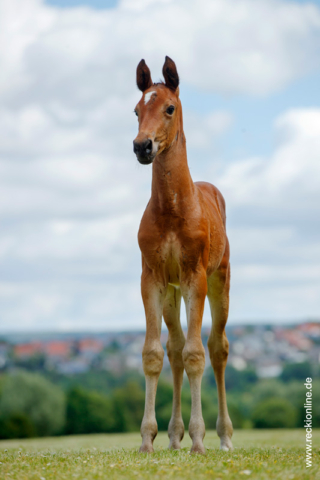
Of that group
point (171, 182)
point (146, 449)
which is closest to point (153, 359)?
point (146, 449)

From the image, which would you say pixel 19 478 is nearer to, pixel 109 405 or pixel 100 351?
pixel 109 405

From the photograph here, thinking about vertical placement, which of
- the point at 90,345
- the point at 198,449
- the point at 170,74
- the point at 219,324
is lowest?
the point at 198,449

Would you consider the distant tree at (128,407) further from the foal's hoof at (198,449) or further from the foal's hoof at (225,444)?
the foal's hoof at (198,449)

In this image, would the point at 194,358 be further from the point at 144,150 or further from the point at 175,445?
the point at 144,150

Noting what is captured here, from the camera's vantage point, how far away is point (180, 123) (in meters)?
9.58

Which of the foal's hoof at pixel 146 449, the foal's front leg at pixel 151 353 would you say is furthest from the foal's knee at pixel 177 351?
the foal's hoof at pixel 146 449

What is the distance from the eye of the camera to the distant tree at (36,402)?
48469mm

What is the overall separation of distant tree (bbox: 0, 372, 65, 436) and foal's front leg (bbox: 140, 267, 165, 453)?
41110mm

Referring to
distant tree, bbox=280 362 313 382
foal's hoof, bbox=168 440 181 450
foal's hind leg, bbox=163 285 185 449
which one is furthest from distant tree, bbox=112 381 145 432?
foal's hoof, bbox=168 440 181 450

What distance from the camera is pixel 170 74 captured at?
9203mm

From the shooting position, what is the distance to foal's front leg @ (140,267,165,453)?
8.83 m

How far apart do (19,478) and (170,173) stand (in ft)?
15.9

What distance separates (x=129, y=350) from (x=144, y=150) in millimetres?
82622

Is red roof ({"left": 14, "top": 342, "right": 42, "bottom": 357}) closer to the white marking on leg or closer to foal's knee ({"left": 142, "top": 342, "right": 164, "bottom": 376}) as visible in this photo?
foal's knee ({"left": 142, "top": 342, "right": 164, "bottom": 376})
